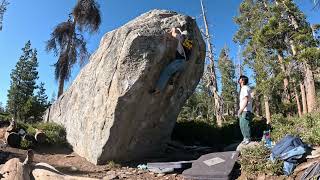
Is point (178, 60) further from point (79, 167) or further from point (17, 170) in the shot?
point (17, 170)

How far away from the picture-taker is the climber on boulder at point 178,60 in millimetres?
10737

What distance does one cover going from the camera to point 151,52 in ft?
33.9

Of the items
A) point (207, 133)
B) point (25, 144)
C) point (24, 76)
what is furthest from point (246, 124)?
point (24, 76)

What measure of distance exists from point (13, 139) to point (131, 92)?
17.2 feet

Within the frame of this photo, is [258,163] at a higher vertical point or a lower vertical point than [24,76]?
lower

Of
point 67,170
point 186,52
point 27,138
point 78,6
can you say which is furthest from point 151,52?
point 78,6

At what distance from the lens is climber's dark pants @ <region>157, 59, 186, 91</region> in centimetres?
1070

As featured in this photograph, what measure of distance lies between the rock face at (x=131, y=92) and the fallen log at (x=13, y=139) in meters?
1.75

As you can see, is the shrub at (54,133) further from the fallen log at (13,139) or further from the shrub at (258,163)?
the shrub at (258,163)

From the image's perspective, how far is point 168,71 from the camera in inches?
427

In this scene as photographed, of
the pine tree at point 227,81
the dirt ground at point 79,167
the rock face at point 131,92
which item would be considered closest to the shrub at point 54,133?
the dirt ground at point 79,167

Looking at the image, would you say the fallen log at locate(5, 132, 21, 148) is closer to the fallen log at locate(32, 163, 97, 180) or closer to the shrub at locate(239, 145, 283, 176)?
the fallen log at locate(32, 163, 97, 180)

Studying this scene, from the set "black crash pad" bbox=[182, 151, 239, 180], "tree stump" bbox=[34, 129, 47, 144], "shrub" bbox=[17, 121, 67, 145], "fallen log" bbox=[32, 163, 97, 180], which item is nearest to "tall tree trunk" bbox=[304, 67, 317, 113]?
"black crash pad" bbox=[182, 151, 239, 180]

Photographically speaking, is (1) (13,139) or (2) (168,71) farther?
(1) (13,139)
